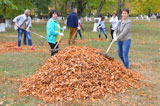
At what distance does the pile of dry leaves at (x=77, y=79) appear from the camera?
5074 millimetres

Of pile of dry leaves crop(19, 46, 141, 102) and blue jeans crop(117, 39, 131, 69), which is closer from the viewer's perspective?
pile of dry leaves crop(19, 46, 141, 102)

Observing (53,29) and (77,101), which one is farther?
(53,29)

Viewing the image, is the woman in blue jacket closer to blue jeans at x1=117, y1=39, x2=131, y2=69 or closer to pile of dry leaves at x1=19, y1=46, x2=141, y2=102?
pile of dry leaves at x1=19, y1=46, x2=141, y2=102

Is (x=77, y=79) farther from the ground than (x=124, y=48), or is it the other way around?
(x=124, y=48)

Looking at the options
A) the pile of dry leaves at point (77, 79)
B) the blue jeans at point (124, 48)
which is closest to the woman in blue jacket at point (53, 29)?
the pile of dry leaves at point (77, 79)

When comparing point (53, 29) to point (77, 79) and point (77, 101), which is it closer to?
point (77, 79)

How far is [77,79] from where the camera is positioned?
17.2 ft

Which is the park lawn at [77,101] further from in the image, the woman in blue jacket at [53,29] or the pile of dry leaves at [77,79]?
the woman in blue jacket at [53,29]

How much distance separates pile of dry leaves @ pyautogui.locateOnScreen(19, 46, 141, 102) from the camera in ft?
16.6

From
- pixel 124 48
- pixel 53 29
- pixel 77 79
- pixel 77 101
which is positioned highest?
pixel 53 29

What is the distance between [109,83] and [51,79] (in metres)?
1.42

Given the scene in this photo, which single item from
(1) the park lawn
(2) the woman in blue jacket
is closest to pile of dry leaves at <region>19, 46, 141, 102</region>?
(1) the park lawn

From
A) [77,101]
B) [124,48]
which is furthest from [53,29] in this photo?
[77,101]

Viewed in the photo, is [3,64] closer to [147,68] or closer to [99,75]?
[99,75]
